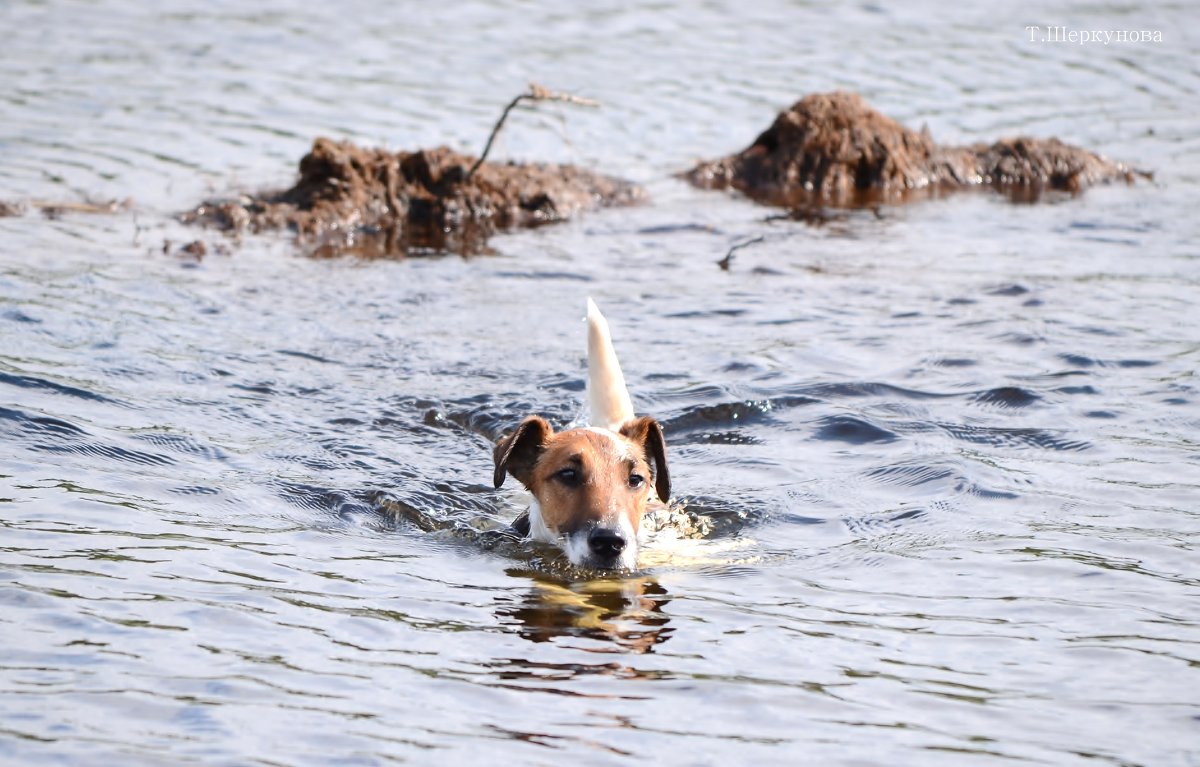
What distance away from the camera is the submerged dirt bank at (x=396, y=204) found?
41.5 ft

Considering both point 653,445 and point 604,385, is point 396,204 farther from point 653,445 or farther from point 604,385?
point 653,445

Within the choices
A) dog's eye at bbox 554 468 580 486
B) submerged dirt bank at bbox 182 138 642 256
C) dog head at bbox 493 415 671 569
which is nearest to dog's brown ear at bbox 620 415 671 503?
dog head at bbox 493 415 671 569

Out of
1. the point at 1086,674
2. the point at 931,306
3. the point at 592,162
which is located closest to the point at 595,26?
the point at 592,162

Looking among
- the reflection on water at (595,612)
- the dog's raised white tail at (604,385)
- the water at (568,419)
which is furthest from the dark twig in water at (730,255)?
the reflection on water at (595,612)

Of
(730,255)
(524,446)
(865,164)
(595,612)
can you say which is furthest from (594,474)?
(865,164)

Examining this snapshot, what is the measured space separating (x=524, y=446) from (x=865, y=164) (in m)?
8.91

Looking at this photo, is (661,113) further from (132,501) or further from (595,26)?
(132,501)

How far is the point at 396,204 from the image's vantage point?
13297 millimetres

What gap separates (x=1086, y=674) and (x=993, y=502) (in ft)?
7.05

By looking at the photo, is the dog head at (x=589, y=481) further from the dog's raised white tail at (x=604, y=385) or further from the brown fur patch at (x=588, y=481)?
the dog's raised white tail at (x=604, y=385)

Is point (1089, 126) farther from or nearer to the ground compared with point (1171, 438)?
farther from the ground

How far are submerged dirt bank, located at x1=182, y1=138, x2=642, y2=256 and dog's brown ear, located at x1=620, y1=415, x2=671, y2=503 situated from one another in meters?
5.48

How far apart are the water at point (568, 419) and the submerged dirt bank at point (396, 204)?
54 cm

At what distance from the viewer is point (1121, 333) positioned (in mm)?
10117
